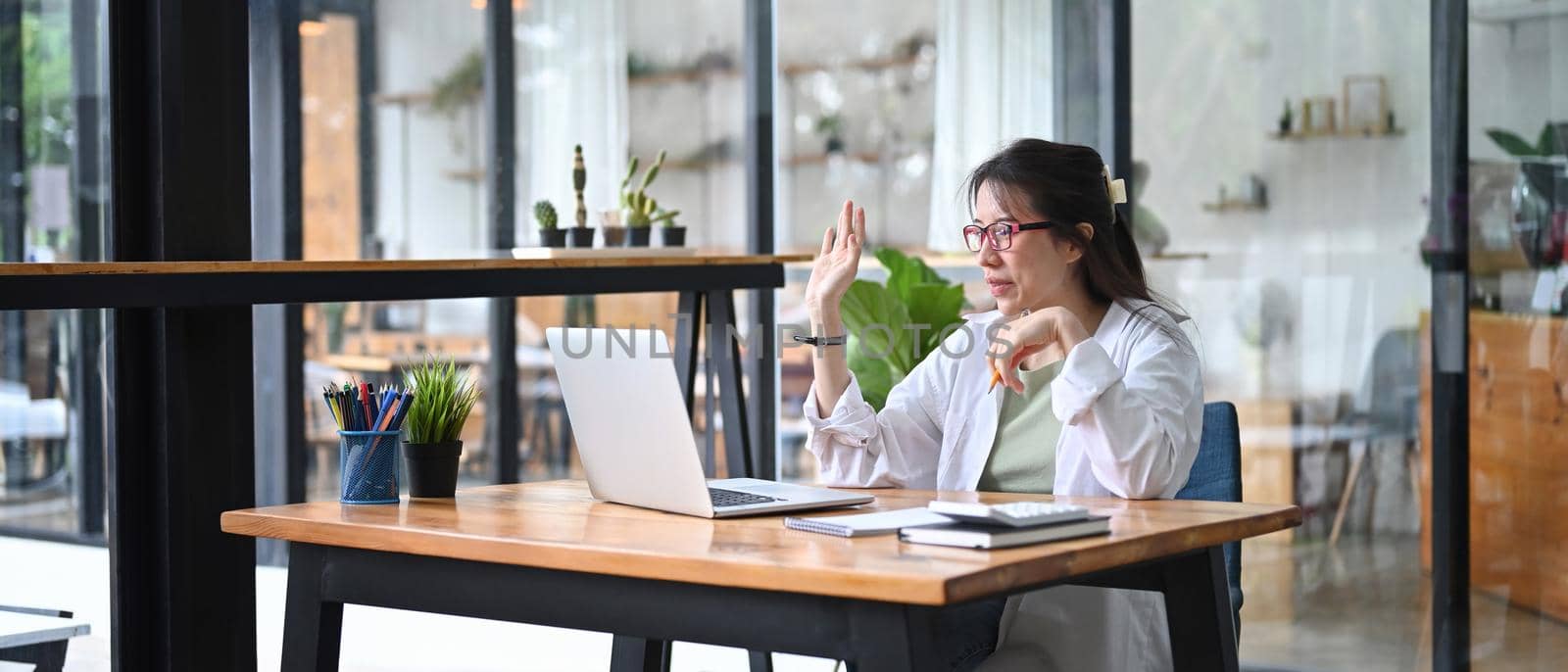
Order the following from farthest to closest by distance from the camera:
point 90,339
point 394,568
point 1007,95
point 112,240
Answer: point 1007,95, point 90,339, point 112,240, point 394,568

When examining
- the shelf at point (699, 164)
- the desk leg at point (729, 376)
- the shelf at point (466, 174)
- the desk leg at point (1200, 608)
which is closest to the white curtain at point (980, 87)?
the shelf at point (699, 164)

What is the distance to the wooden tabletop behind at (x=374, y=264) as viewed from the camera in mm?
2393

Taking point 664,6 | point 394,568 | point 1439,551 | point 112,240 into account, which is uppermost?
point 664,6

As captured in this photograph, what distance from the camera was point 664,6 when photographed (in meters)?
5.18

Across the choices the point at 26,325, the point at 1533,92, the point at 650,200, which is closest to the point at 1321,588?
the point at 1533,92

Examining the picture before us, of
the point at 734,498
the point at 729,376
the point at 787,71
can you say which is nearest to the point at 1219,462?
the point at 734,498

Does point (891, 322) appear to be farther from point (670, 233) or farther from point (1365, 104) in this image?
point (1365, 104)

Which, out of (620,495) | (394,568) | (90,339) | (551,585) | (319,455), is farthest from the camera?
(319,455)

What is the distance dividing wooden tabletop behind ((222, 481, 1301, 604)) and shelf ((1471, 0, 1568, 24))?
204cm

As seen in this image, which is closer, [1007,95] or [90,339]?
[90,339]

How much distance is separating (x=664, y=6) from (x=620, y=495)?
335 centimetres

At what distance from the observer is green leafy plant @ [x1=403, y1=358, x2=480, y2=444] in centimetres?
222

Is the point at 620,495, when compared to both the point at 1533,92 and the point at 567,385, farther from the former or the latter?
the point at 1533,92

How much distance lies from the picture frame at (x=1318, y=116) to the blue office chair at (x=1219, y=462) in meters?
1.53
